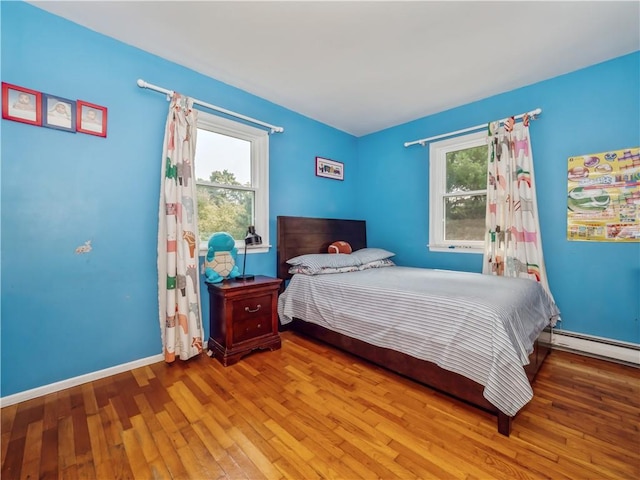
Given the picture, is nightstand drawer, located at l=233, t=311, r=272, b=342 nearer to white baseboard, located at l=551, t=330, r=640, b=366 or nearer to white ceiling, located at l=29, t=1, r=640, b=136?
white ceiling, located at l=29, t=1, r=640, b=136

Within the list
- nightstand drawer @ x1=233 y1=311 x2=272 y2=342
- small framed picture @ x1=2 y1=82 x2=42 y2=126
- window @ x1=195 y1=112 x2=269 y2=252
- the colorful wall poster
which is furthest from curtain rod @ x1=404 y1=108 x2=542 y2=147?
small framed picture @ x1=2 y1=82 x2=42 y2=126

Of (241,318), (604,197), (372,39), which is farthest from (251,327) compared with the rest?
(604,197)

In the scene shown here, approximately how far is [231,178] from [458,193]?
250cm

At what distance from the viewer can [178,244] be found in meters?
2.12

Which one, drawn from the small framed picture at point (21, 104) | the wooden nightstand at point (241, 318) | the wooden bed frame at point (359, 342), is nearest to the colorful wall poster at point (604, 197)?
the wooden bed frame at point (359, 342)

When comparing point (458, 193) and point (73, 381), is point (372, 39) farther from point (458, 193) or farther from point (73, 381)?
point (73, 381)

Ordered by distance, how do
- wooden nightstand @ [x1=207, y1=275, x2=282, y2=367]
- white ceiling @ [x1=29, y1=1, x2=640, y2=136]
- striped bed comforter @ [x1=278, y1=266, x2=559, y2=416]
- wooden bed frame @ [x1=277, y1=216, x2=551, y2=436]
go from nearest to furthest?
striped bed comforter @ [x1=278, y1=266, x2=559, y2=416], wooden bed frame @ [x1=277, y1=216, x2=551, y2=436], white ceiling @ [x1=29, y1=1, x2=640, y2=136], wooden nightstand @ [x1=207, y1=275, x2=282, y2=367]

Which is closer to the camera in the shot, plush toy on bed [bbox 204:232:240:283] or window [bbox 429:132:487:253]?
plush toy on bed [bbox 204:232:240:283]

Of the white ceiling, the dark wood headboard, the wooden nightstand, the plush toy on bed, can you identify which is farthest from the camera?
the dark wood headboard

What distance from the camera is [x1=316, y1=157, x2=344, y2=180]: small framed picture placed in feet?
11.3

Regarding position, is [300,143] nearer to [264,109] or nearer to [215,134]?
[264,109]

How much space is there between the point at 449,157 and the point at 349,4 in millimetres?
2106

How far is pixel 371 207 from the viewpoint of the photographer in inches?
153

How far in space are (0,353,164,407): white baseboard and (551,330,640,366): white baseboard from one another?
343 centimetres
